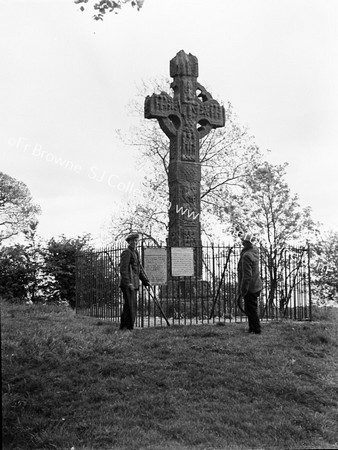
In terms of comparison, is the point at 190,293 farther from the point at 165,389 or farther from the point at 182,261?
the point at 165,389

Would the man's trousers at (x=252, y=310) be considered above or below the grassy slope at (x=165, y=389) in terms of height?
above

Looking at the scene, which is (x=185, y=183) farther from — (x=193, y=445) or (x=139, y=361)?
(x=193, y=445)

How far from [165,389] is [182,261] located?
5.74m

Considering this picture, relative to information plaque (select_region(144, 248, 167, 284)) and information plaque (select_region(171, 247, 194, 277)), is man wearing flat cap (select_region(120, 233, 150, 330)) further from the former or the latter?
information plaque (select_region(171, 247, 194, 277))

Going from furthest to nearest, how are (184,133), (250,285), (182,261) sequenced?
(184,133), (182,261), (250,285)

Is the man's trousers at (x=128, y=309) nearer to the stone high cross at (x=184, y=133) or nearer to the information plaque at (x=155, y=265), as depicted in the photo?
the information plaque at (x=155, y=265)

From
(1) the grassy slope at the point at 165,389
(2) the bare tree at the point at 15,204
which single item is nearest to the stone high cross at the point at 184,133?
(1) the grassy slope at the point at 165,389

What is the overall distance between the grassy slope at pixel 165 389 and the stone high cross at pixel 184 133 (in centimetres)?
416

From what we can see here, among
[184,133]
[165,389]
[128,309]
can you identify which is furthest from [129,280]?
[184,133]

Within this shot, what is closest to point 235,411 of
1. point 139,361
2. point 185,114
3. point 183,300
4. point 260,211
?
point 139,361

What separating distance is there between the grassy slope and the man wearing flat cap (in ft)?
1.51

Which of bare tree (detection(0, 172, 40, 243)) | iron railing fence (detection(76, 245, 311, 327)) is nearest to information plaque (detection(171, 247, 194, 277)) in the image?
iron railing fence (detection(76, 245, 311, 327))

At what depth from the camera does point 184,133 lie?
16469 millimetres

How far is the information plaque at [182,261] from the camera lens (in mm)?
14516
